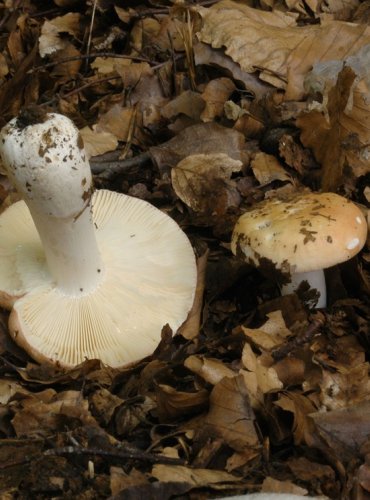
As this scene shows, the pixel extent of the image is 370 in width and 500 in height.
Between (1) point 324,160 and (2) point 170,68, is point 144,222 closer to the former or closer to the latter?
(1) point 324,160

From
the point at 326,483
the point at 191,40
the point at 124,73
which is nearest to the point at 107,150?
the point at 124,73

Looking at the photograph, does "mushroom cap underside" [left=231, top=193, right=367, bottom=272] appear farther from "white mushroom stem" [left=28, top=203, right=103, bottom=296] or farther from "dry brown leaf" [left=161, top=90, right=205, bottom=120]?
"dry brown leaf" [left=161, top=90, right=205, bottom=120]

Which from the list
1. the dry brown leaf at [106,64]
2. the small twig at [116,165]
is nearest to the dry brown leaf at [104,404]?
the small twig at [116,165]

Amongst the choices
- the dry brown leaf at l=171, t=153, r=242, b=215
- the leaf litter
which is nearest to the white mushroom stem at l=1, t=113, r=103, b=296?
the leaf litter

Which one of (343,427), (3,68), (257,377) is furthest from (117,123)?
(343,427)

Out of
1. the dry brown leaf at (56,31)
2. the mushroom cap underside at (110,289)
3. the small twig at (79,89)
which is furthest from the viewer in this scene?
the dry brown leaf at (56,31)

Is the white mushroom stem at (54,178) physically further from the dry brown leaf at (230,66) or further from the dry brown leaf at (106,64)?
the dry brown leaf at (106,64)
